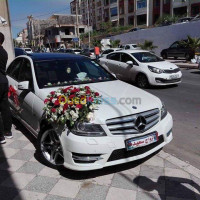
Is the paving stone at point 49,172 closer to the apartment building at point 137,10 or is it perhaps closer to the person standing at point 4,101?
the person standing at point 4,101

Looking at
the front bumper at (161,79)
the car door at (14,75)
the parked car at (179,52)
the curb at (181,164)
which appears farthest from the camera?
the parked car at (179,52)

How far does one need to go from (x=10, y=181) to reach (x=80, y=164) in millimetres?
994

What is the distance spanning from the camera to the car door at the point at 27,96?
3926mm

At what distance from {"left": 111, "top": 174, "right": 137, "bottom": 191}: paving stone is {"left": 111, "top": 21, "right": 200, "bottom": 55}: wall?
23.4 metres

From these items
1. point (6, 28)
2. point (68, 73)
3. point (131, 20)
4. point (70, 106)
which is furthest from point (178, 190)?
point (131, 20)

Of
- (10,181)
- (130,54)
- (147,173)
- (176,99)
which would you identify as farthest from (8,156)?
(130,54)

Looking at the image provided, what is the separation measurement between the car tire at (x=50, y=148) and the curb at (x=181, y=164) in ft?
5.31

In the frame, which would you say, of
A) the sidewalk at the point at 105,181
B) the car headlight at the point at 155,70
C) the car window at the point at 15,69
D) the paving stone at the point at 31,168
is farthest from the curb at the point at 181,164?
the car headlight at the point at 155,70

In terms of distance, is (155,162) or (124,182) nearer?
(124,182)

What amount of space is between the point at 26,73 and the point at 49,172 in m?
1.96

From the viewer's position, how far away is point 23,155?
12.7ft

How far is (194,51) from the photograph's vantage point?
1878 cm

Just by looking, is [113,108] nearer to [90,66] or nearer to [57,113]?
[57,113]

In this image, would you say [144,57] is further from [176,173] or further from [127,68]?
[176,173]
